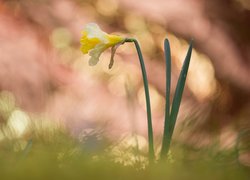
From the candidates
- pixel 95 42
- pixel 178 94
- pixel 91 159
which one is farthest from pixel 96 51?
pixel 91 159

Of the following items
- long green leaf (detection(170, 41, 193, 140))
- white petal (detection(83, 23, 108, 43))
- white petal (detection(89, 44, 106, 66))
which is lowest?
long green leaf (detection(170, 41, 193, 140))

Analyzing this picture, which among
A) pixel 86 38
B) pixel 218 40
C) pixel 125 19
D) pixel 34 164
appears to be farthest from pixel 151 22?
pixel 34 164

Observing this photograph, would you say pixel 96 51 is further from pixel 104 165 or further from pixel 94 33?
pixel 104 165

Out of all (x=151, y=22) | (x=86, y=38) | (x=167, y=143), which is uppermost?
(x=151, y=22)

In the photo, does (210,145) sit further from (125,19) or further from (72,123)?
(125,19)

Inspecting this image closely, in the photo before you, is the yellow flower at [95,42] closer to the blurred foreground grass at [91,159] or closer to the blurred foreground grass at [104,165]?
the blurred foreground grass at [91,159]

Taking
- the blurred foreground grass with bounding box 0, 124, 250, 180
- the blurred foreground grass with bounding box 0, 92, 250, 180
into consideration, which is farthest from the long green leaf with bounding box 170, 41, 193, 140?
the blurred foreground grass with bounding box 0, 124, 250, 180

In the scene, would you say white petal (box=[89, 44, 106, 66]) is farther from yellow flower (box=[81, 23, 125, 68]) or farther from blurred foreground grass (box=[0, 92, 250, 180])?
blurred foreground grass (box=[0, 92, 250, 180])

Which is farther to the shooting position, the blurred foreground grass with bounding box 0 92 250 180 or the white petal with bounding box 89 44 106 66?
the white petal with bounding box 89 44 106 66

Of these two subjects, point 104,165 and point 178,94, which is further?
point 178,94

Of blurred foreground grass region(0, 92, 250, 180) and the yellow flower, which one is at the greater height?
the yellow flower

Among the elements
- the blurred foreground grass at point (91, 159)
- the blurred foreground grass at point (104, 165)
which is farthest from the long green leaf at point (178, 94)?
the blurred foreground grass at point (104, 165)
